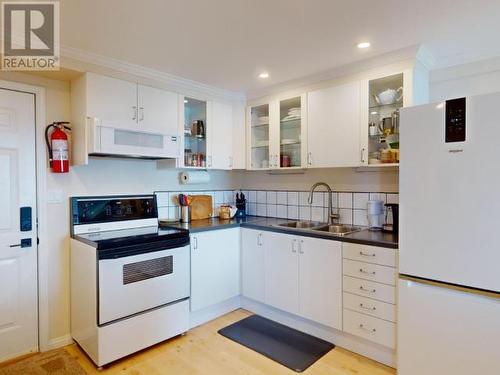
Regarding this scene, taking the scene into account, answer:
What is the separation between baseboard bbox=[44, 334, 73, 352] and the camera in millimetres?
2436

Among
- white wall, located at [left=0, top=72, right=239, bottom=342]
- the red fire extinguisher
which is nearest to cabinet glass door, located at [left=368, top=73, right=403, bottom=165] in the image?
white wall, located at [left=0, top=72, right=239, bottom=342]

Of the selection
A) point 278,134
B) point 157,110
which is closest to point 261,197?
point 278,134

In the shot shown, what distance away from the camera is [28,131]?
2369 millimetres

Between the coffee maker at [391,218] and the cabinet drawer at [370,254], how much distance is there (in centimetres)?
41

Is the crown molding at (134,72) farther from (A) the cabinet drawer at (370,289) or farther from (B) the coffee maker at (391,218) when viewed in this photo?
(A) the cabinet drawer at (370,289)

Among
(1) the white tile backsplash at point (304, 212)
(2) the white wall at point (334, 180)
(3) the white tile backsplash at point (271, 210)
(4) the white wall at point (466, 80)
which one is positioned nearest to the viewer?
(4) the white wall at point (466, 80)

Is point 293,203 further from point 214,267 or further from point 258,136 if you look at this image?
point 214,267

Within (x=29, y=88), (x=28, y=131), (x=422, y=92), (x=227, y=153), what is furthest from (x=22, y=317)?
(x=422, y=92)

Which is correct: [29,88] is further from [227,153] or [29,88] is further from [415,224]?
[415,224]

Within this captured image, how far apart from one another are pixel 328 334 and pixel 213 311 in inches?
42.4

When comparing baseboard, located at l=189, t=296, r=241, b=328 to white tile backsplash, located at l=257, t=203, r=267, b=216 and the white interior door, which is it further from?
the white interior door

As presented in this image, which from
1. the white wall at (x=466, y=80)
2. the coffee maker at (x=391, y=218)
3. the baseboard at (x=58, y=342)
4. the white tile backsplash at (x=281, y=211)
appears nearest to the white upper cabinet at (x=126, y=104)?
the white tile backsplash at (x=281, y=211)

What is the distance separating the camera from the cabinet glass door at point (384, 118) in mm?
2428

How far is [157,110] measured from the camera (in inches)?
109
